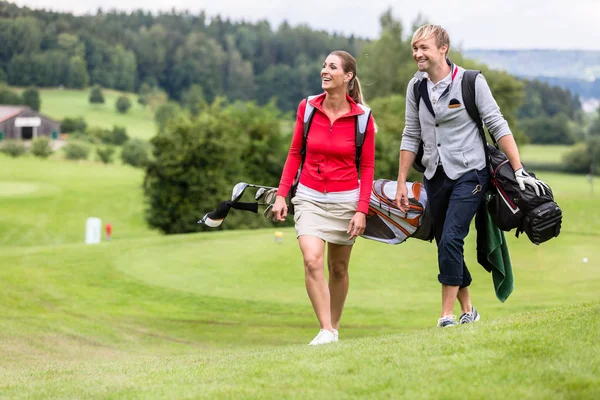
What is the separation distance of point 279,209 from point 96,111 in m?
111

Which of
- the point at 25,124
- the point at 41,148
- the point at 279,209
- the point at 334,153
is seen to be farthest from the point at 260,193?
the point at 25,124

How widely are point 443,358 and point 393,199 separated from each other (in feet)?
7.32

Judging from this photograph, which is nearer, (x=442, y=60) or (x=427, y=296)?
(x=442, y=60)

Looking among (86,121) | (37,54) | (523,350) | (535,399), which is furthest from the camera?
(37,54)

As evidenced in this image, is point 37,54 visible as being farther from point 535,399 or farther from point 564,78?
point 535,399

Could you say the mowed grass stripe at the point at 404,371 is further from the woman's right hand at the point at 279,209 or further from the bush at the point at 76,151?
the bush at the point at 76,151

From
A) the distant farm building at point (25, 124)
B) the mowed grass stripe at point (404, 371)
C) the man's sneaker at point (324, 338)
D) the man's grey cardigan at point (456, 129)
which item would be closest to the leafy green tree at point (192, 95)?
the distant farm building at point (25, 124)

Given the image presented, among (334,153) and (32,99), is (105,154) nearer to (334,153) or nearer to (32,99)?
(32,99)

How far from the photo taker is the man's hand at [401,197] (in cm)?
712

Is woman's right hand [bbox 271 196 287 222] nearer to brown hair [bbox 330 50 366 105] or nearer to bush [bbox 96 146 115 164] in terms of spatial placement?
brown hair [bbox 330 50 366 105]

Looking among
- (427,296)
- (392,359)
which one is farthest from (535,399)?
(427,296)

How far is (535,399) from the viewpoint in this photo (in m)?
4.43

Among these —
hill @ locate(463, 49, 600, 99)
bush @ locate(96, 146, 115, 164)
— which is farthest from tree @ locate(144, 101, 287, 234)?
hill @ locate(463, 49, 600, 99)

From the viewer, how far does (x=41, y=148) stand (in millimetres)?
80188
